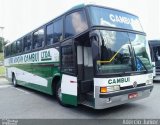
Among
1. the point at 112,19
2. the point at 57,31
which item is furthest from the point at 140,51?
the point at 57,31

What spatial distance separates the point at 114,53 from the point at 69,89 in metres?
1.96

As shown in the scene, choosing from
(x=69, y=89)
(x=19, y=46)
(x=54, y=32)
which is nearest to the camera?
(x=69, y=89)

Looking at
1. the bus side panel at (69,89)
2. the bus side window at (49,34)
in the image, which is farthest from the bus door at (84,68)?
the bus side window at (49,34)

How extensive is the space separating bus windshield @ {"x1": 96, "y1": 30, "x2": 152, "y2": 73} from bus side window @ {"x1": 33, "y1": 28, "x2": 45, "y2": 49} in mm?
4056

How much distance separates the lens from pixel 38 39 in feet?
33.0

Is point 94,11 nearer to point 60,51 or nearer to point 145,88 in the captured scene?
point 60,51

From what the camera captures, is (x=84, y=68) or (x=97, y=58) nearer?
(x=97, y=58)

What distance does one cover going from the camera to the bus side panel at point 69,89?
6.77 m

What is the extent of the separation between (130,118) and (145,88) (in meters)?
1.24

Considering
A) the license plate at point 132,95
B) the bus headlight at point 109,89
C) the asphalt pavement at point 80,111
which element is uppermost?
the bus headlight at point 109,89

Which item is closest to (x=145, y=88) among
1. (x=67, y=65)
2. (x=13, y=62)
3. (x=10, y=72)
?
(x=67, y=65)

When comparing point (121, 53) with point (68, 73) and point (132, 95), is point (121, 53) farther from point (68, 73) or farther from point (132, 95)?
point (68, 73)

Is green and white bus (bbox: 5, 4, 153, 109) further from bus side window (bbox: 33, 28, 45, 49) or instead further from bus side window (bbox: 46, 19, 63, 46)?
bus side window (bbox: 33, 28, 45, 49)

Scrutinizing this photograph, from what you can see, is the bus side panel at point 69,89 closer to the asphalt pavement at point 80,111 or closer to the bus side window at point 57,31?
the asphalt pavement at point 80,111
